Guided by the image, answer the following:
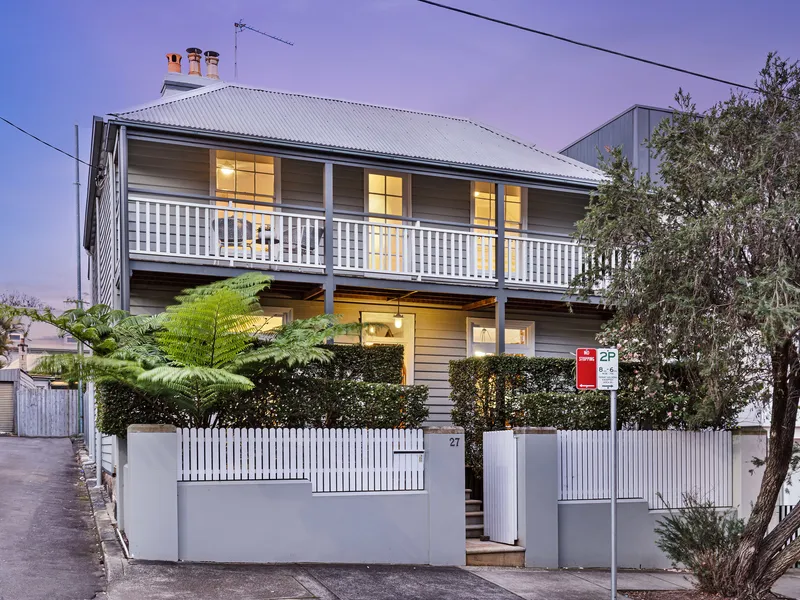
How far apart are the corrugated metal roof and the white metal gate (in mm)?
5458

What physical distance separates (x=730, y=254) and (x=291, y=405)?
18.3 ft

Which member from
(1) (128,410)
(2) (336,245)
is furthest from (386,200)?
(1) (128,410)

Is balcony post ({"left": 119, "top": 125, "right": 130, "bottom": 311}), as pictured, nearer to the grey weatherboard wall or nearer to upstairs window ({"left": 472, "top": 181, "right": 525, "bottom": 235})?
upstairs window ({"left": 472, "top": 181, "right": 525, "bottom": 235})

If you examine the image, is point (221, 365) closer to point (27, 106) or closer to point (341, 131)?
point (341, 131)

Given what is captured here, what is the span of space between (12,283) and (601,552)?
42.9 m

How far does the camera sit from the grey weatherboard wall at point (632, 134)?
18.5 m

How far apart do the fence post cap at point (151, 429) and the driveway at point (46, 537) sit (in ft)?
4.99

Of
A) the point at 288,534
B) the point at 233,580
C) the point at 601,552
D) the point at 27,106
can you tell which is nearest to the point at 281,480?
the point at 288,534

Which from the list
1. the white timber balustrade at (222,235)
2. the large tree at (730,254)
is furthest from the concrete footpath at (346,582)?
the white timber balustrade at (222,235)

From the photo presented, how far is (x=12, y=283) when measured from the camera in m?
45.0

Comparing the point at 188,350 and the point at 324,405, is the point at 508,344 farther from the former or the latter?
the point at 188,350

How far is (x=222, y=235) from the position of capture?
42.5 feet

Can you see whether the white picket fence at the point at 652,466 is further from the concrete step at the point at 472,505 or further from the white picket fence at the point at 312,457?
the white picket fence at the point at 312,457

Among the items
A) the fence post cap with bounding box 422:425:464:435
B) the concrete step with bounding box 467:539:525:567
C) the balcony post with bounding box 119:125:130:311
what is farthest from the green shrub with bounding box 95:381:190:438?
the concrete step with bounding box 467:539:525:567
